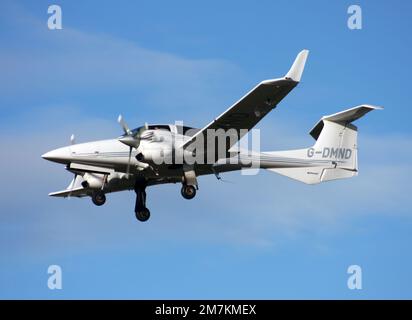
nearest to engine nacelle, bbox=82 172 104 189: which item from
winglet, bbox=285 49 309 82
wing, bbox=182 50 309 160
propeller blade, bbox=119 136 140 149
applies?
propeller blade, bbox=119 136 140 149

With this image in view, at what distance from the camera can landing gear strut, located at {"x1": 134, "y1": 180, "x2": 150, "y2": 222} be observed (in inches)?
1628

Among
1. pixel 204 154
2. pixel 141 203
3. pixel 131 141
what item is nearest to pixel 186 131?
pixel 204 154

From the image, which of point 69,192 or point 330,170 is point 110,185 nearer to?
point 69,192

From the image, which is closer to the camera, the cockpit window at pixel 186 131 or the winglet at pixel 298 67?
the winglet at pixel 298 67

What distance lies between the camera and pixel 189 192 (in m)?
39.1

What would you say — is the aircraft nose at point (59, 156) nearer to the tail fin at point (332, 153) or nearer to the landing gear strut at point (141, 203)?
the landing gear strut at point (141, 203)

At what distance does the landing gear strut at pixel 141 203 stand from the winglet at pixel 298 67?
9602mm

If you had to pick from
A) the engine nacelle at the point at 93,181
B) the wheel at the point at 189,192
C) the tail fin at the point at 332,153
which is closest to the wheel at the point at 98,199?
the engine nacelle at the point at 93,181

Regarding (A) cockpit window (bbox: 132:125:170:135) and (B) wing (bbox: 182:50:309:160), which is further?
(A) cockpit window (bbox: 132:125:170:135)

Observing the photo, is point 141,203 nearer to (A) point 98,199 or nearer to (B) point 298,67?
(A) point 98,199

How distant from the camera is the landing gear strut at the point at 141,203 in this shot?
1628 inches

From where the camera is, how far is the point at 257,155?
41.5 meters

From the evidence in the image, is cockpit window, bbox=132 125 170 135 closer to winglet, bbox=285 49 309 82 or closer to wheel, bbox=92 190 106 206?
wheel, bbox=92 190 106 206

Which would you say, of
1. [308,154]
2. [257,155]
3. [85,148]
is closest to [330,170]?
[308,154]
